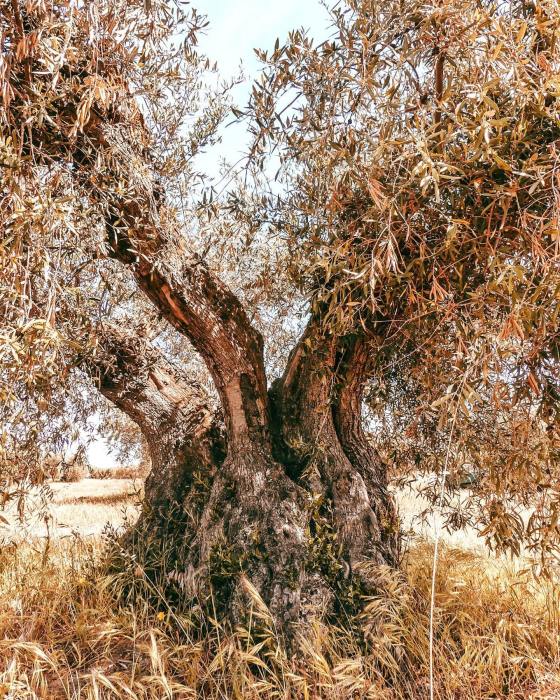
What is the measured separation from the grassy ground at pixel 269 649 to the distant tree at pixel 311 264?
1.08ft

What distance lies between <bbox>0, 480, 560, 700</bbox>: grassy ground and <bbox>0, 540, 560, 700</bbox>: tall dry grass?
0.01 meters

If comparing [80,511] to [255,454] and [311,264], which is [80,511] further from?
[311,264]

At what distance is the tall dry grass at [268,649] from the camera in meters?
3.02

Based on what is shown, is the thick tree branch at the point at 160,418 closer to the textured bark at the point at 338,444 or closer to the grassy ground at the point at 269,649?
the textured bark at the point at 338,444

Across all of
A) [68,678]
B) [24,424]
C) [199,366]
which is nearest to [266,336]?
[199,366]

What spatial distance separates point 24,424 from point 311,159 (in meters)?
3.37

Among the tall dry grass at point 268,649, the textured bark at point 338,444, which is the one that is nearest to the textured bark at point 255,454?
the textured bark at point 338,444

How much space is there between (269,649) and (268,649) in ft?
0.15

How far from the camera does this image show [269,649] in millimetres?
3383

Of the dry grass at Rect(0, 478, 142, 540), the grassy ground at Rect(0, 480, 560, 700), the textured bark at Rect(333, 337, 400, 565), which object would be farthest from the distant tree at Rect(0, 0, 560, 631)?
the dry grass at Rect(0, 478, 142, 540)

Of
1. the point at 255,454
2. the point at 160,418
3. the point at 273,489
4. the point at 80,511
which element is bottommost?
the point at 80,511

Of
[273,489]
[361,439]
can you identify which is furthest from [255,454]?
[361,439]

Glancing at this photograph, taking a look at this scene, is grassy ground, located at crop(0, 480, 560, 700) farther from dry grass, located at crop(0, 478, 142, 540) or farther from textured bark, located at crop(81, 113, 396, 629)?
dry grass, located at crop(0, 478, 142, 540)

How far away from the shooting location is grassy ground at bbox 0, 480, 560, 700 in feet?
9.89
